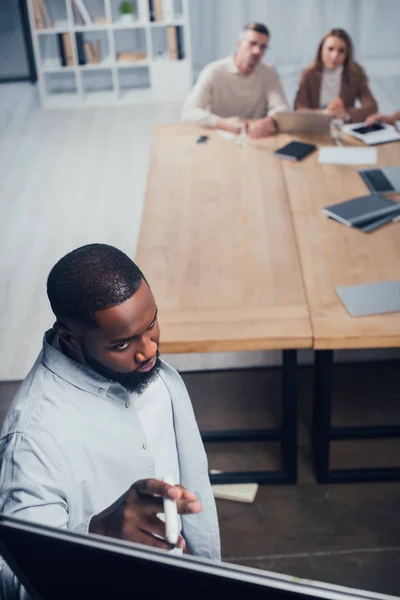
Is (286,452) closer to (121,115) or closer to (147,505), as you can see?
(147,505)

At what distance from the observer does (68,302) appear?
118 centimetres

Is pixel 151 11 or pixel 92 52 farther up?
pixel 151 11

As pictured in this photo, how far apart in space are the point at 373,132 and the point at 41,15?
3.86 metres

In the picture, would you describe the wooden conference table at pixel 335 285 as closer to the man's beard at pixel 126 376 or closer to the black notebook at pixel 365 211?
the black notebook at pixel 365 211

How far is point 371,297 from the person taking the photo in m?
2.30

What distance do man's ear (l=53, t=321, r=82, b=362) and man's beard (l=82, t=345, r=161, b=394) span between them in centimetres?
1

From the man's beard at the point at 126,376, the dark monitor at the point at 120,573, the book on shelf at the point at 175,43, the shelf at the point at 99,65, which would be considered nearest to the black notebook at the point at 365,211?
the man's beard at the point at 126,376

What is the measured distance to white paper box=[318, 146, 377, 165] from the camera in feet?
10.8

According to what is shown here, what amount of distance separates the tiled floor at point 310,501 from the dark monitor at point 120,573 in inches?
59.0

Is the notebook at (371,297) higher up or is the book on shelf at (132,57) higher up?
the book on shelf at (132,57)

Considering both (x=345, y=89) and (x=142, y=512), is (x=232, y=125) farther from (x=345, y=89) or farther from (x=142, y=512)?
(x=142, y=512)

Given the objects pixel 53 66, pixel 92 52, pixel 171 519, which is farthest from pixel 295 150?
pixel 53 66

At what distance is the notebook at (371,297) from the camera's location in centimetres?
224

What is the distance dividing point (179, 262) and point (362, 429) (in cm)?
93
